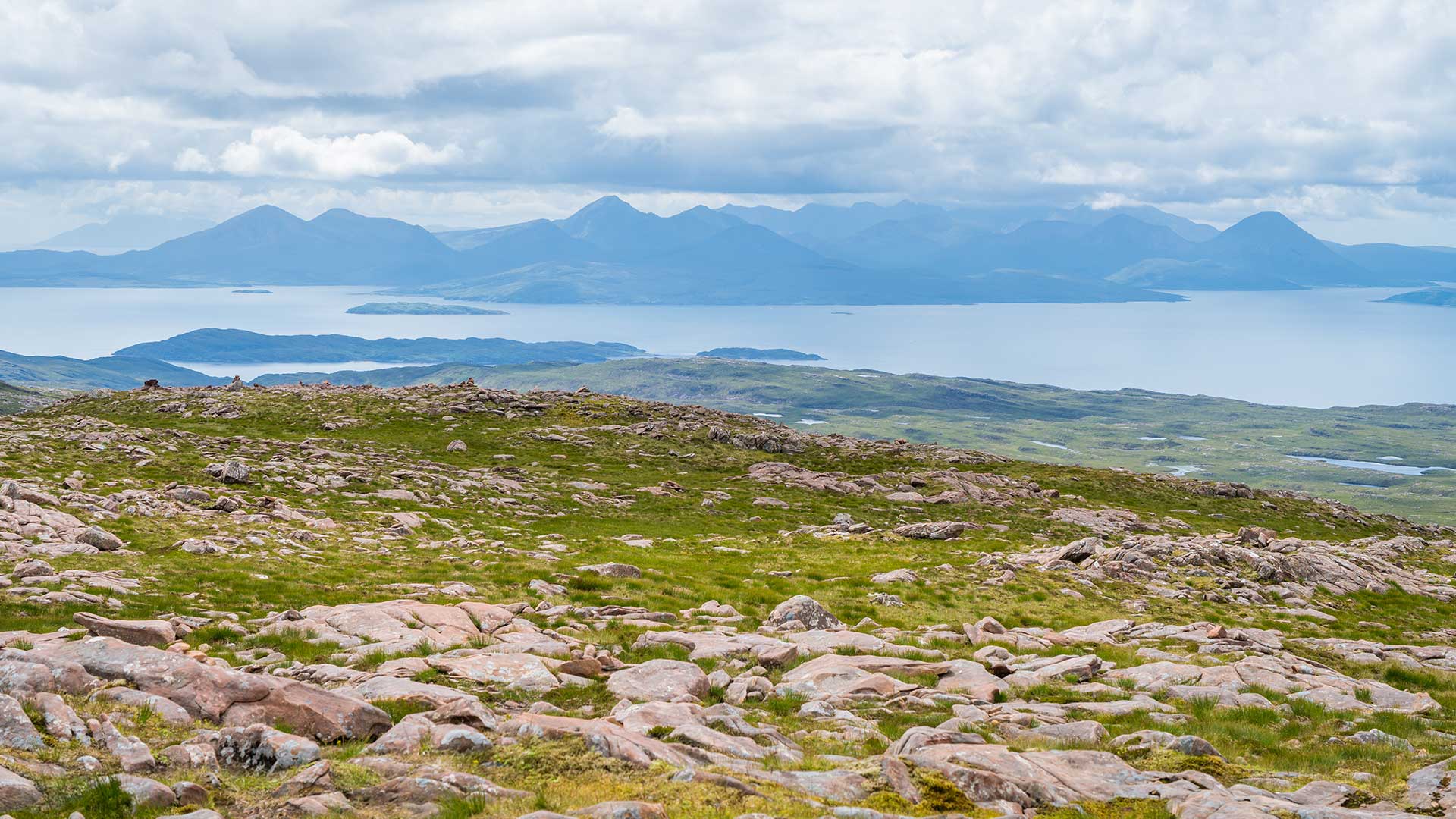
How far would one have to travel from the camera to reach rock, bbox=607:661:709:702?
18.9 m

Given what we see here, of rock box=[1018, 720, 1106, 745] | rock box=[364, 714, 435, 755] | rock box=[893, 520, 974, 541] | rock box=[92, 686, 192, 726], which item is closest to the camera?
rock box=[364, 714, 435, 755]

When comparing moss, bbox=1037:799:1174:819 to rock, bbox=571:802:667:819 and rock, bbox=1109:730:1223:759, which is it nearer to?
rock, bbox=1109:730:1223:759

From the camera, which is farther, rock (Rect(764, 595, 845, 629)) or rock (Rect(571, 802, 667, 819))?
rock (Rect(764, 595, 845, 629))

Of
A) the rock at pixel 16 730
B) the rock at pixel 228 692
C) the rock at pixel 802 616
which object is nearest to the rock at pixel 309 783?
the rock at pixel 228 692

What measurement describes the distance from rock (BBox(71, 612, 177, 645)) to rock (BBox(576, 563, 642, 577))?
1561cm

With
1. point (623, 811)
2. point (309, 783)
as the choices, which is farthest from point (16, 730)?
point (623, 811)

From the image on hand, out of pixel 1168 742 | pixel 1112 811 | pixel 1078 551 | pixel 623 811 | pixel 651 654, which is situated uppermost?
pixel 623 811

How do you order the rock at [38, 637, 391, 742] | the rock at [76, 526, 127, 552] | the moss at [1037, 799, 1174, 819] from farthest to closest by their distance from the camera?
the rock at [76, 526, 127, 552], the rock at [38, 637, 391, 742], the moss at [1037, 799, 1174, 819]

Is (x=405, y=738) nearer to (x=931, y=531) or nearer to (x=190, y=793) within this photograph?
(x=190, y=793)

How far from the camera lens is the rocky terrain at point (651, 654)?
13430 millimetres

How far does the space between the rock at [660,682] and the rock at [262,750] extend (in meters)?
6.58

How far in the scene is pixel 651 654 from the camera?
75.6ft

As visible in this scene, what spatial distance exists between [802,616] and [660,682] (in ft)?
31.4

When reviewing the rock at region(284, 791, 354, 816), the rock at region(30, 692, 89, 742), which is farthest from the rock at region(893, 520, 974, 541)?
the rock at region(30, 692, 89, 742)
